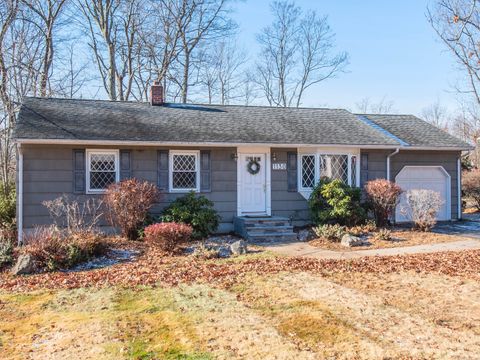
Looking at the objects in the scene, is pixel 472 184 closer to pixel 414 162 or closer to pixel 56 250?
pixel 414 162

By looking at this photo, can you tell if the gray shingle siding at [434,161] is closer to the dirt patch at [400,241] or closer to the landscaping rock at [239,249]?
the dirt patch at [400,241]

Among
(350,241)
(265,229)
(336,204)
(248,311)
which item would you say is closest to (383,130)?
(336,204)

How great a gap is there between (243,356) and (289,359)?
0.43 meters

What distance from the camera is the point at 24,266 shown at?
297 inches

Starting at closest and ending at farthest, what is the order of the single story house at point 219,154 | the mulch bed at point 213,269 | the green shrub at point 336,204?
the mulch bed at point 213,269 → the single story house at point 219,154 → the green shrub at point 336,204

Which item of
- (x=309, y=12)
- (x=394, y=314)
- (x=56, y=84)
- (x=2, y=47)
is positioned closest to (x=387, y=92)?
(x=309, y=12)

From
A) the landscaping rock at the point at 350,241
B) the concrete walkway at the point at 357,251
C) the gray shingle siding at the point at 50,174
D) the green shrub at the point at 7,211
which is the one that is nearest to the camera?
the concrete walkway at the point at 357,251

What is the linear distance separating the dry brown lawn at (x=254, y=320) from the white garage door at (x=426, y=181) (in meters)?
7.55

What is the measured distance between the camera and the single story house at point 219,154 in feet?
35.0

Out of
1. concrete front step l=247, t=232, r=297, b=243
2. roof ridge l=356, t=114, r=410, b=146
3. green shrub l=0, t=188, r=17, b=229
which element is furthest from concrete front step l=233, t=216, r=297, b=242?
green shrub l=0, t=188, r=17, b=229

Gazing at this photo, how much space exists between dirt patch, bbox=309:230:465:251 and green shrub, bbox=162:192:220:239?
8.57 feet

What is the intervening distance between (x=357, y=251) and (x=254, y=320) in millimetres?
5101

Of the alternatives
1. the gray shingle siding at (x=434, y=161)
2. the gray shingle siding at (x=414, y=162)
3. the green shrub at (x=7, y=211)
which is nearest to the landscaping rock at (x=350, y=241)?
the gray shingle siding at (x=414, y=162)

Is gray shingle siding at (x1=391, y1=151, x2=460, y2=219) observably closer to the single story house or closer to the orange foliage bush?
the single story house
